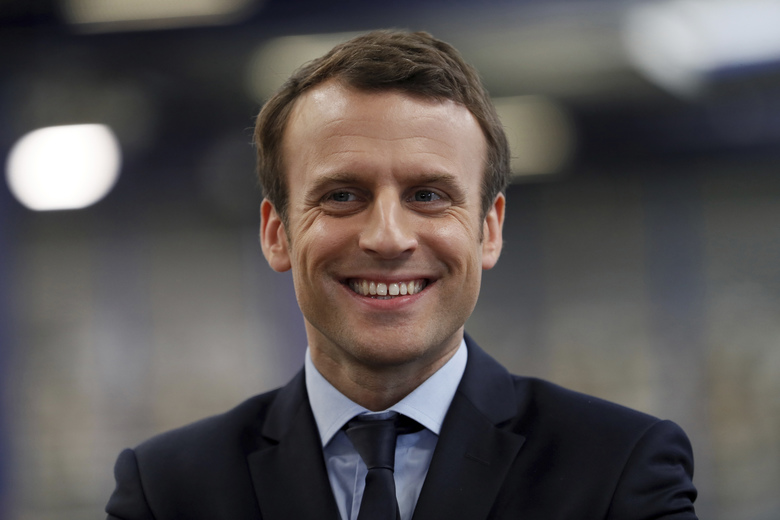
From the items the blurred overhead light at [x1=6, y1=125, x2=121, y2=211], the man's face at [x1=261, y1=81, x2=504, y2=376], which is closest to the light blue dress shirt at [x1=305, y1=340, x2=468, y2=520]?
the man's face at [x1=261, y1=81, x2=504, y2=376]

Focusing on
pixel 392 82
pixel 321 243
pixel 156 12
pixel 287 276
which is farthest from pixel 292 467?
pixel 156 12

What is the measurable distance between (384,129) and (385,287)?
37 centimetres

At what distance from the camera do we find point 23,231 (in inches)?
164

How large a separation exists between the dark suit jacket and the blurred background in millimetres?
2015

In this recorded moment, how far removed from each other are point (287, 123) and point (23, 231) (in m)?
2.91

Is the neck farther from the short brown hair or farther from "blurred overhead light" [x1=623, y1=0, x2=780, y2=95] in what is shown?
"blurred overhead light" [x1=623, y1=0, x2=780, y2=95]

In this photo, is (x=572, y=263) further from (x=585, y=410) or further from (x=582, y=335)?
(x=585, y=410)

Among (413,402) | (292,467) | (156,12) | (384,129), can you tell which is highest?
(156,12)

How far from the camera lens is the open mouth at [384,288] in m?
1.71

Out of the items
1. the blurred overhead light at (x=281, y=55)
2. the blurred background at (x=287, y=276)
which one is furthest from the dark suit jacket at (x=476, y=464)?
the blurred overhead light at (x=281, y=55)

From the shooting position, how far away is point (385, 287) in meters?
1.70

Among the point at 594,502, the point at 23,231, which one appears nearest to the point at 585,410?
the point at 594,502

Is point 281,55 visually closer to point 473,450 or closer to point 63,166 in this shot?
point 63,166

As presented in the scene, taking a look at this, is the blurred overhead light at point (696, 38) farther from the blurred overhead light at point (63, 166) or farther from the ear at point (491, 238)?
the blurred overhead light at point (63, 166)
